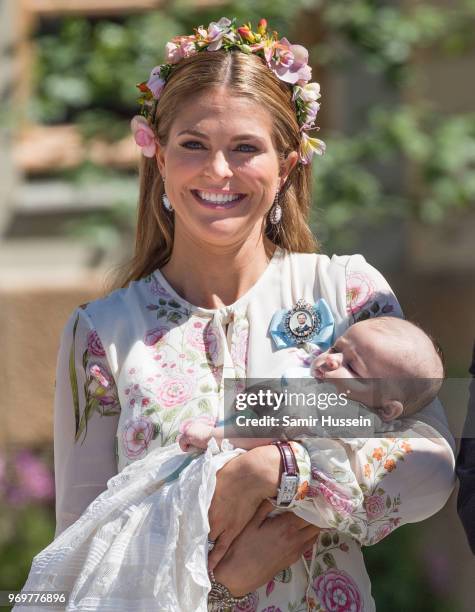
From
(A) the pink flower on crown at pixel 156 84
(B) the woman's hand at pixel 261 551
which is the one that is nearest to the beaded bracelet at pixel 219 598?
(B) the woman's hand at pixel 261 551

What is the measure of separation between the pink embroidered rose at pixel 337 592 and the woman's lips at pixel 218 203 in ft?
2.55

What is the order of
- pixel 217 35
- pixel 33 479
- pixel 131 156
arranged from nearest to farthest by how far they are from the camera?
pixel 217 35 → pixel 33 479 → pixel 131 156

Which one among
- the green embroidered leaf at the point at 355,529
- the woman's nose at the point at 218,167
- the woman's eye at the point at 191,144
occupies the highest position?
the woman's eye at the point at 191,144

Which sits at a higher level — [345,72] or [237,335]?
[345,72]

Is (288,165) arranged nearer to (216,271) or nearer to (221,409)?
(216,271)

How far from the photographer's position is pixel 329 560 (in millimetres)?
2486

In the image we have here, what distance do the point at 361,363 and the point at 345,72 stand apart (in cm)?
361

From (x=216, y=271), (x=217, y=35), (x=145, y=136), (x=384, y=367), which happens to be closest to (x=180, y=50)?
(x=217, y=35)

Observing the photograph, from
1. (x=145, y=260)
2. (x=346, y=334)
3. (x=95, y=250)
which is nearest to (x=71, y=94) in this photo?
(x=95, y=250)

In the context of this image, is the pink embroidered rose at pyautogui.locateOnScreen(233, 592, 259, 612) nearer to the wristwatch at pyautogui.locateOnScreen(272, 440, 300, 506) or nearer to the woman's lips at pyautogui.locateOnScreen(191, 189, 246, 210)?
the wristwatch at pyautogui.locateOnScreen(272, 440, 300, 506)

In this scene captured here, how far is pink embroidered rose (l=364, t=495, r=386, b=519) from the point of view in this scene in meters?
2.36

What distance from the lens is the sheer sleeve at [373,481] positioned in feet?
7.66

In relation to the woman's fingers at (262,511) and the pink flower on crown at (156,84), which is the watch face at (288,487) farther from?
the pink flower on crown at (156,84)

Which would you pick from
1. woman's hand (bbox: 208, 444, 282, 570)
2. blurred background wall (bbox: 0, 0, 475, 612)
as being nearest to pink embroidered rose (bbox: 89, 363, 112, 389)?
woman's hand (bbox: 208, 444, 282, 570)
